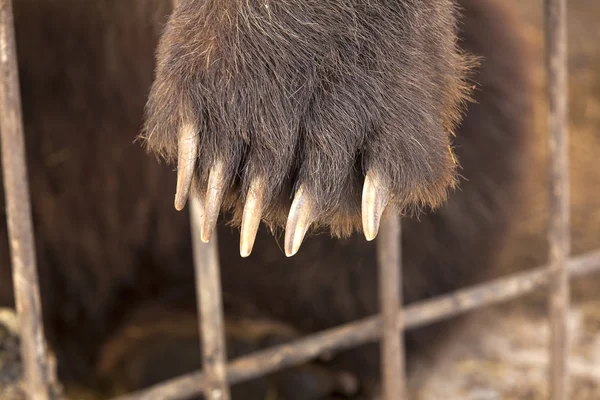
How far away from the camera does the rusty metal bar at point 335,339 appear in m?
1.23

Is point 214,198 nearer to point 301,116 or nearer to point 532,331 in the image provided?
point 301,116

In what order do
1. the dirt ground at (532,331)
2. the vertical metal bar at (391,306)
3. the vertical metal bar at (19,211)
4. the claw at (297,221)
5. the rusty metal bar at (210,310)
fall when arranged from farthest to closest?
the dirt ground at (532,331), the vertical metal bar at (391,306), the rusty metal bar at (210,310), the vertical metal bar at (19,211), the claw at (297,221)

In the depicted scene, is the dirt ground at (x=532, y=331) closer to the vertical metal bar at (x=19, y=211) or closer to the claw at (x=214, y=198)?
the vertical metal bar at (x=19, y=211)

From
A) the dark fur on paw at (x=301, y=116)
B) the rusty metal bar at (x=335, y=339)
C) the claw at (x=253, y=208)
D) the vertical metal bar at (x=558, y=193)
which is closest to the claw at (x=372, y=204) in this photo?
the dark fur on paw at (x=301, y=116)

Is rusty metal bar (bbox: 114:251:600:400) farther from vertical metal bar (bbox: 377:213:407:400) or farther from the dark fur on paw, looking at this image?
the dark fur on paw

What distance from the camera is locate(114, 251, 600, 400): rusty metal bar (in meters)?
1.23

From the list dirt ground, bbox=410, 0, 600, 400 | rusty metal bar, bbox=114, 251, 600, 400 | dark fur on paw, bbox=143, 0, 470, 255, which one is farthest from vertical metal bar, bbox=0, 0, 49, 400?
dirt ground, bbox=410, 0, 600, 400

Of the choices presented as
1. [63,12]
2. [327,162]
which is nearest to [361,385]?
[63,12]

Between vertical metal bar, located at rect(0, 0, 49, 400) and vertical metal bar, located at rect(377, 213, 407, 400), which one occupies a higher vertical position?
vertical metal bar, located at rect(0, 0, 49, 400)

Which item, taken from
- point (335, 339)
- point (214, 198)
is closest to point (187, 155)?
point (214, 198)

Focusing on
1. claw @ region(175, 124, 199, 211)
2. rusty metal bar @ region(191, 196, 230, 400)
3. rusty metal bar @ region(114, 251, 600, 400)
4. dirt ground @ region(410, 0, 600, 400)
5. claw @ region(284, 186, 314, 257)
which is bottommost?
dirt ground @ region(410, 0, 600, 400)

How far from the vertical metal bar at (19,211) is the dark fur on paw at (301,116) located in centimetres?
27

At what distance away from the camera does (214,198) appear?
0.81 metres

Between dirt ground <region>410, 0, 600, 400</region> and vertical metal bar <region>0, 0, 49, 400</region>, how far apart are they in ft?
4.22
